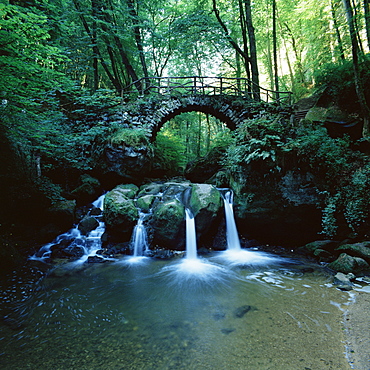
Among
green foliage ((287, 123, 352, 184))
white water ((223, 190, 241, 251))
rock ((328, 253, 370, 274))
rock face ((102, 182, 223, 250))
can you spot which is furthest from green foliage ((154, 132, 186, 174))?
rock ((328, 253, 370, 274))

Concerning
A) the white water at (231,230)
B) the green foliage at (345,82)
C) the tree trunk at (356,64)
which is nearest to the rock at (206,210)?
the white water at (231,230)

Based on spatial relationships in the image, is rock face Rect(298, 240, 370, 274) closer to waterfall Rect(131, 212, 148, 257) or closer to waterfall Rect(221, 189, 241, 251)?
waterfall Rect(221, 189, 241, 251)

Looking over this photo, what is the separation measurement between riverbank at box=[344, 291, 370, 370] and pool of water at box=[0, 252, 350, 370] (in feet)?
0.38

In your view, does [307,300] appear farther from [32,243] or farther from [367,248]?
[32,243]

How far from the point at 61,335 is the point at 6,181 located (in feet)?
18.0

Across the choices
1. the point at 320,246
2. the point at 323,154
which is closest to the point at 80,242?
the point at 320,246

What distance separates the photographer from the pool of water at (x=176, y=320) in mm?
2705

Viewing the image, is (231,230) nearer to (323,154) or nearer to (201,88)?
(323,154)

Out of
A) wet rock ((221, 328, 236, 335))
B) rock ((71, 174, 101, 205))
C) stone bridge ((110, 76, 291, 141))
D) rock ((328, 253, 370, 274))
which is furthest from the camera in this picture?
stone bridge ((110, 76, 291, 141))

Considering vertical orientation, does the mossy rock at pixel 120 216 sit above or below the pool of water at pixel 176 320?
above

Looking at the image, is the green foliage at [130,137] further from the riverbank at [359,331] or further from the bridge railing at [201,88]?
the riverbank at [359,331]

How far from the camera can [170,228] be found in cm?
726

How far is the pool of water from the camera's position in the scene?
2.71 m

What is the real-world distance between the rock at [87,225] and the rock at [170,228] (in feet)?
8.01
